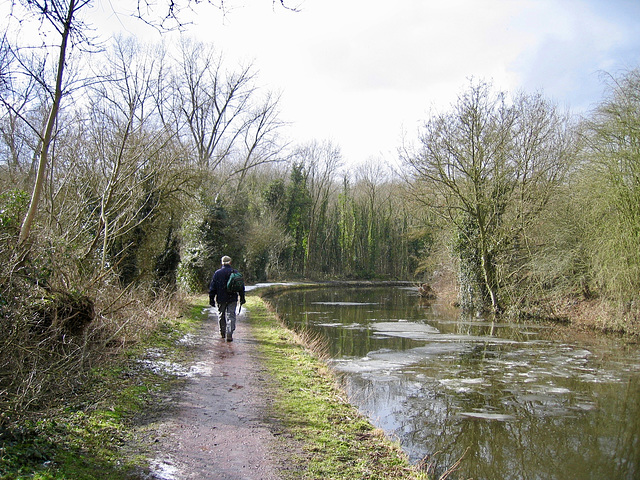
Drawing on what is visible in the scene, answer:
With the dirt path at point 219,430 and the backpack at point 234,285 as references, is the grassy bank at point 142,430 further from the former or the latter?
the backpack at point 234,285

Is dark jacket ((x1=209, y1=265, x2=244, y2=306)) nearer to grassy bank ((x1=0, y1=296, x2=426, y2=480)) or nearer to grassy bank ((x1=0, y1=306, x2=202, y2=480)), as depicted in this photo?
grassy bank ((x1=0, y1=296, x2=426, y2=480))

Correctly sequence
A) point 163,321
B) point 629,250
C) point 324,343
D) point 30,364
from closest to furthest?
1. point 30,364
2. point 163,321
3. point 324,343
4. point 629,250

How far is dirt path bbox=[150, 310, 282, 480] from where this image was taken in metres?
4.30

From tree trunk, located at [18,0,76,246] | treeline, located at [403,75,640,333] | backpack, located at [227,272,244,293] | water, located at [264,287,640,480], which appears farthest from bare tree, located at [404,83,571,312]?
tree trunk, located at [18,0,76,246]

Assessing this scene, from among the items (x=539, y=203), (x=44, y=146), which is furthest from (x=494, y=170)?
(x=44, y=146)

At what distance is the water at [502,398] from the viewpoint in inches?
247

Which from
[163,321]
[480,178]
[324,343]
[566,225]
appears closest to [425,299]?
[480,178]

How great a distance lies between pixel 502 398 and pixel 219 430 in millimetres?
5474

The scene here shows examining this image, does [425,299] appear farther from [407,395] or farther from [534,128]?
[407,395]

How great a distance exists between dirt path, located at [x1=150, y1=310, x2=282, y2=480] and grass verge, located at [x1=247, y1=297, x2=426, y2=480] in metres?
0.27

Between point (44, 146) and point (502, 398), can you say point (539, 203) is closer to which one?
point (502, 398)

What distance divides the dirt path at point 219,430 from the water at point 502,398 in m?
1.86

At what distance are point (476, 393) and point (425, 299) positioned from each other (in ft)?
74.1

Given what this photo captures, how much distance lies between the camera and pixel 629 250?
15.2 m
